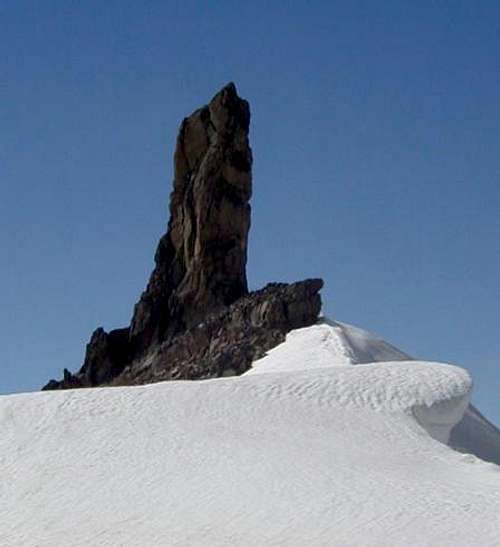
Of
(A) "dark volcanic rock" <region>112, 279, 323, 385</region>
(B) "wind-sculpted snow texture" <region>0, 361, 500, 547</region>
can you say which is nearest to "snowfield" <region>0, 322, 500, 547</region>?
(B) "wind-sculpted snow texture" <region>0, 361, 500, 547</region>

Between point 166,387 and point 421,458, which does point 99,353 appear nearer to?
point 166,387

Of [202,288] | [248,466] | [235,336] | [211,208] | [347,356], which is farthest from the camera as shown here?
[202,288]

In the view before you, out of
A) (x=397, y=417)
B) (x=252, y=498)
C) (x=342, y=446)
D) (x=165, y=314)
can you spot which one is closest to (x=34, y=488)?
(x=252, y=498)

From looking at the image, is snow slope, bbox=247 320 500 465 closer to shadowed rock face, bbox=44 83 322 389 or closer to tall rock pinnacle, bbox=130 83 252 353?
shadowed rock face, bbox=44 83 322 389

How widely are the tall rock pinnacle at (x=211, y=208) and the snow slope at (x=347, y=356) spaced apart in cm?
579

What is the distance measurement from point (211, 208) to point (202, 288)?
2611mm

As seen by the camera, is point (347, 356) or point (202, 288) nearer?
point (347, 356)

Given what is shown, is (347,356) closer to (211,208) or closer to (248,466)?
(211,208)

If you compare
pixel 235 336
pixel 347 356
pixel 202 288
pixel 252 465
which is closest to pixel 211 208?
pixel 202 288

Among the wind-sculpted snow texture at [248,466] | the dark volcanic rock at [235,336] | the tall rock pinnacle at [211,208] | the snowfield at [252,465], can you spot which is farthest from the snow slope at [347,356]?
the tall rock pinnacle at [211,208]

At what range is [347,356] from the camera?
30.5 metres

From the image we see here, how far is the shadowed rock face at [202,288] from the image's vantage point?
37.0 metres

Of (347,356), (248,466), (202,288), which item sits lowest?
(248,466)

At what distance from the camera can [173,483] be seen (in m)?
18.1
